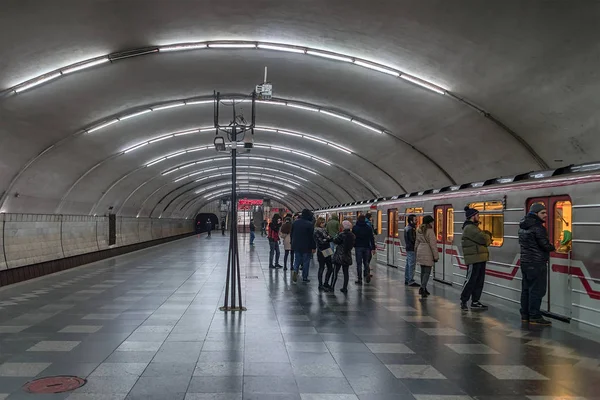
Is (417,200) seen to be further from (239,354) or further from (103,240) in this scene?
(103,240)

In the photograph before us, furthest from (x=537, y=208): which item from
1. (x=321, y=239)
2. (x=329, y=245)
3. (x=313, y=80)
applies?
(x=313, y=80)

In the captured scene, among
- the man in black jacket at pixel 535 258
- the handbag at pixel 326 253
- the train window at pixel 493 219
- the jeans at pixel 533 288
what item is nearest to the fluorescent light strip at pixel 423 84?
the train window at pixel 493 219

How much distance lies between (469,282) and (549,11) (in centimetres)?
451

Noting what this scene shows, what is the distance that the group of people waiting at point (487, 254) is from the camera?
7.96m

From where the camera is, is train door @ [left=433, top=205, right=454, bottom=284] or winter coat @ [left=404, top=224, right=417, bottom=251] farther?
train door @ [left=433, top=205, right=454, bottom=284]

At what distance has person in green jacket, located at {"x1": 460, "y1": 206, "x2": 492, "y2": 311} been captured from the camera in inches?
364

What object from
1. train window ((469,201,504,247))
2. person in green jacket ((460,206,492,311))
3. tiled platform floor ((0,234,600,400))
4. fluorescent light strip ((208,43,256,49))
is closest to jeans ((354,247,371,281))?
tiled platform floor ((0,234,600,400))

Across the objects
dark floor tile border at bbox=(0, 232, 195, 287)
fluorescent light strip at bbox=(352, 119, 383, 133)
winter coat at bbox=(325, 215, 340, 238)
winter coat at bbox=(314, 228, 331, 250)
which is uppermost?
fluorescent light strip at bbox=(352, 119, 383, 133)

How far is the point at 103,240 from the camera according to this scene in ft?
78.4

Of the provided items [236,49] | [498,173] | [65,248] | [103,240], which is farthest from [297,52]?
[103,240]

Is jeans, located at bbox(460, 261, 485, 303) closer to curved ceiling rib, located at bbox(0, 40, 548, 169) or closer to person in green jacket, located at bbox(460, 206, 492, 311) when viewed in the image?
person in green jacket, located at bbox(460, 206, 492, 311)

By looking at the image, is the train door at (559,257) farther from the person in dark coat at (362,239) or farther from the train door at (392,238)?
the train door at (392,238)

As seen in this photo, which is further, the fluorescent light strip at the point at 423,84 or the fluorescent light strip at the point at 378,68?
the fluorescent light strip at the point at 423,84

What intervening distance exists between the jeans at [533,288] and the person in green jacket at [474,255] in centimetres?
110
